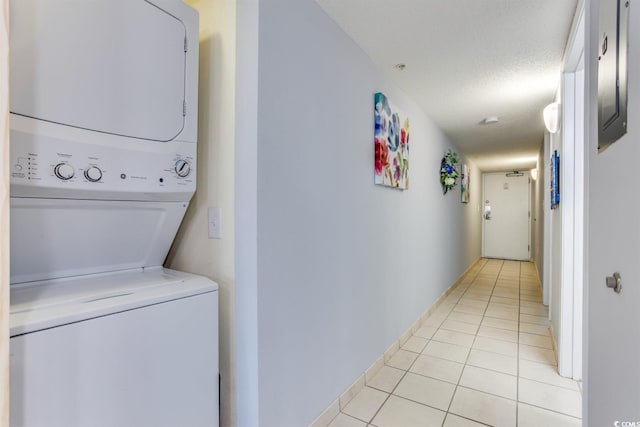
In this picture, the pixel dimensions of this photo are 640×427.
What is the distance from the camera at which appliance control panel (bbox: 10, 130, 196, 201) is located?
85 cm

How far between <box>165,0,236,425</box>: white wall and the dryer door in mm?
188

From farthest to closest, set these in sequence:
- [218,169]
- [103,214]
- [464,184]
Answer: [464,184], [218,169], [103,214]

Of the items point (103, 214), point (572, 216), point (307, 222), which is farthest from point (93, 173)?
point (572, 216)

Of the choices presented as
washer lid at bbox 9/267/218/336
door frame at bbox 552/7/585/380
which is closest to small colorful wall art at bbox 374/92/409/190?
door frame at bbox 552/7/585/380

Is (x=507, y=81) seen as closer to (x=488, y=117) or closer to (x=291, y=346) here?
(x=488, y=117)

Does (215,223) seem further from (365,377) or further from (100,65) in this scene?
(365,377)

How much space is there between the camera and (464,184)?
5.17 meters

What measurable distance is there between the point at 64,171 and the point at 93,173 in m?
0.07

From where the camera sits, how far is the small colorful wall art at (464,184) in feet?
16.6

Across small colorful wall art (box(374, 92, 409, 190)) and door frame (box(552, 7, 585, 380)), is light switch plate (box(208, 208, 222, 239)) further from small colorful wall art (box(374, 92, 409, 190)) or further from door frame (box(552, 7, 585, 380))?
door frame (box(552, 7, 585, 380))

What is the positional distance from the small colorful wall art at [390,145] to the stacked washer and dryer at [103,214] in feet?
4.30

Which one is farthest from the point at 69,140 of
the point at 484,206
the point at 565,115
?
the point at 484,206

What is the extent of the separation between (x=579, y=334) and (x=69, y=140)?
2893 mm

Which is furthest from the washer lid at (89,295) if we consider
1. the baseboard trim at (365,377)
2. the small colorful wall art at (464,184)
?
the small colorful wall art at (464,184)
